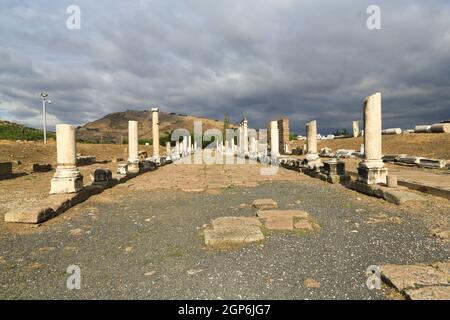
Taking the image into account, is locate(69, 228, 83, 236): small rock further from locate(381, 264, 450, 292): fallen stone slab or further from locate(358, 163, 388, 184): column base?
locate(358, 163, 388, 184): column base

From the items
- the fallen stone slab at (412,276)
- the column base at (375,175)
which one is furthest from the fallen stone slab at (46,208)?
the column base at (375,175)

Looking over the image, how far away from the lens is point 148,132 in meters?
110

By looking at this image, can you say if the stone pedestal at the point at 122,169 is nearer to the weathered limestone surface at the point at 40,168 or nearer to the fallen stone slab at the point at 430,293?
the weathered limestone surface at the point at 40,168

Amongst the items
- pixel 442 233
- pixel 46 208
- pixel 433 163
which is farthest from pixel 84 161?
pixel 442 233

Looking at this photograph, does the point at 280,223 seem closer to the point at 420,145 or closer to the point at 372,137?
the point at 372,137

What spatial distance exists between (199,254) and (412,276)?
2.51 m

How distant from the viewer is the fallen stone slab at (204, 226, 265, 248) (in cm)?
457

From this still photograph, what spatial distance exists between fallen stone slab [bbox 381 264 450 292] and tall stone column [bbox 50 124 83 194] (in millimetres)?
7290

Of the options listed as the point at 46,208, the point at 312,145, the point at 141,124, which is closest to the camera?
the point at 46,208

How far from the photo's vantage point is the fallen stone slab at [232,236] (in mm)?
4570

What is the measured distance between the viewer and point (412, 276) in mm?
3301

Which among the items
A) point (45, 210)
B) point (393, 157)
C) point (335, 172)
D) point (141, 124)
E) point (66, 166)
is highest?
point (141, 124)

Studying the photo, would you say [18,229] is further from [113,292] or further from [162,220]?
[113,292]
